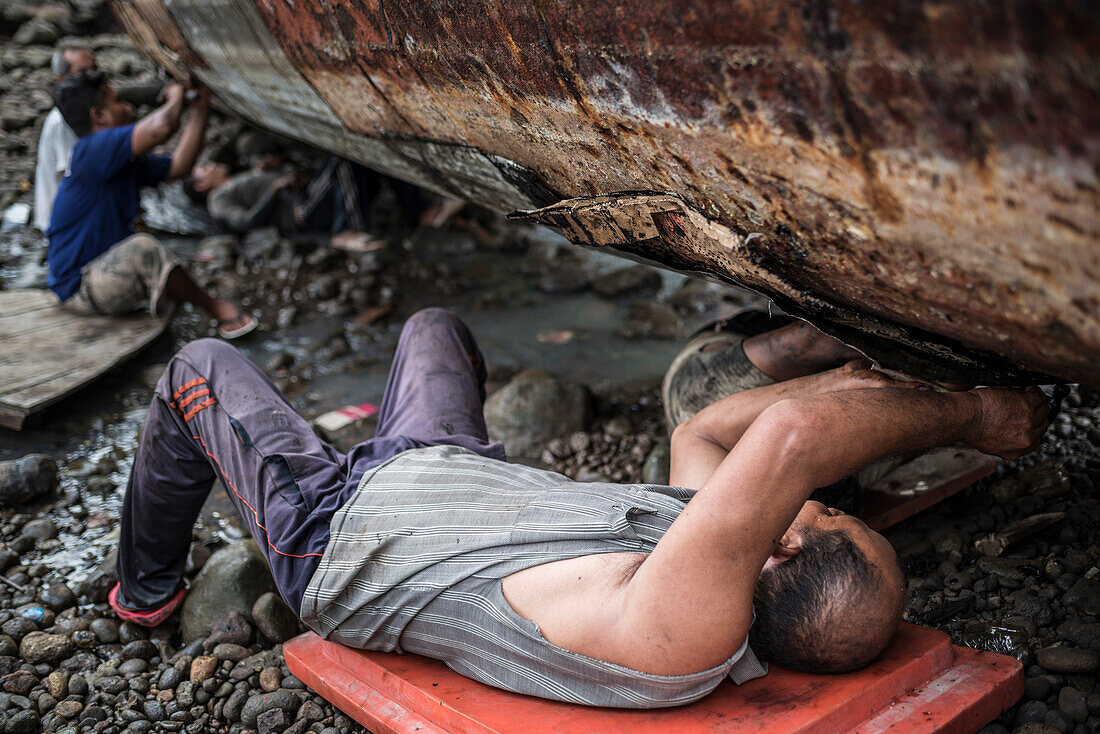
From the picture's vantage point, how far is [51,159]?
181 inches

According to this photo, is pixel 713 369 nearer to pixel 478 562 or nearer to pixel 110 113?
pixel 478 562

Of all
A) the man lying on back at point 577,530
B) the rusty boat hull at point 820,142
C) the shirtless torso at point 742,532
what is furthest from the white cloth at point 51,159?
the shirtless torso at point 742,532

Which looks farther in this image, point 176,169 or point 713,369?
point 176,169

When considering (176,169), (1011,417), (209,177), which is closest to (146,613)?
(1011,417)

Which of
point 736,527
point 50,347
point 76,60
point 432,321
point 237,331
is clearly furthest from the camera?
point 76,60

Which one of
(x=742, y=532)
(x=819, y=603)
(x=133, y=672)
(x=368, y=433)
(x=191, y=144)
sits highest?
(x=191, y=144)

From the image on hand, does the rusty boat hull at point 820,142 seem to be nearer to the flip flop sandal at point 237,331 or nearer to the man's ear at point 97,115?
the flip flop sandal at point 237,331

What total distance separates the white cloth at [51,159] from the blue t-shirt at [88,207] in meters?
0.17

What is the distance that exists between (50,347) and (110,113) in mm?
1485

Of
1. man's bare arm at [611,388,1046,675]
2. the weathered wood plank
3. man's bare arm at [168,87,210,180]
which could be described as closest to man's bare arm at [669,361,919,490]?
man's bare arm at [611,388,1046,675]

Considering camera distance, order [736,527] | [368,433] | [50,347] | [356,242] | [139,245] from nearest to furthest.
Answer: [736,527]
[368,433]
[50,347]
[139,245]
[356,242]

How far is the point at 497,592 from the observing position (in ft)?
5.36

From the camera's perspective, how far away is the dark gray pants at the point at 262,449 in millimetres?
1900

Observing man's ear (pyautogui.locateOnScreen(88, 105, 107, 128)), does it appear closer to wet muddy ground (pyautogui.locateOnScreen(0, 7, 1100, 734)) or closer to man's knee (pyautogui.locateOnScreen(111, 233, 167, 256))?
man's knee (pyautogui.locateOnScreen(111, 233, 167, 256))
